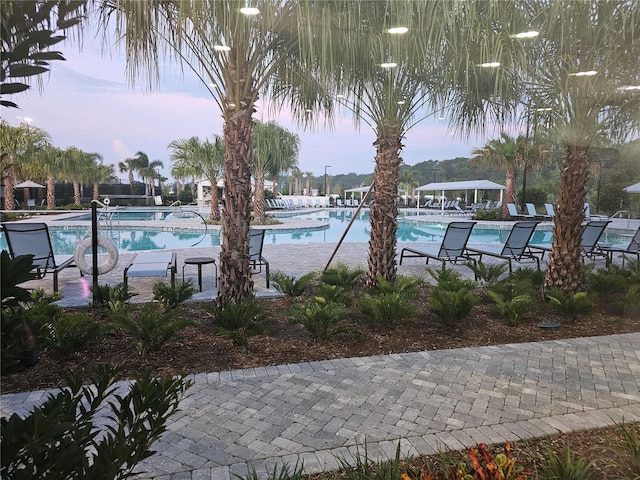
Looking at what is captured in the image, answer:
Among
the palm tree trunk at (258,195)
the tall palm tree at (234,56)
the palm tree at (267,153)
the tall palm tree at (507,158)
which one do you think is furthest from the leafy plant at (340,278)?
the tall palm tree at (507,158)

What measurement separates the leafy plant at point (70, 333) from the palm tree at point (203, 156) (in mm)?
16793

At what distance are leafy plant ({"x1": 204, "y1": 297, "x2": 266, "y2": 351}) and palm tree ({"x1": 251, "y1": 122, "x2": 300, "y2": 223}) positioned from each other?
15831 mm

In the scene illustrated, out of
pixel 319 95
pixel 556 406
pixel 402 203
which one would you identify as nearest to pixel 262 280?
pixel 319 95

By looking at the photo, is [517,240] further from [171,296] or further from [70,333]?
[70,333]

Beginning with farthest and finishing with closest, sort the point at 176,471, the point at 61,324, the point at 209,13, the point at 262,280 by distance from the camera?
the point at 262,280 → the point at 209,13 → the point at 61,324 → the point at 176,471

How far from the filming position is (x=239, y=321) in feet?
14.8

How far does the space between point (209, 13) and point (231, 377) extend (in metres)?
3.52

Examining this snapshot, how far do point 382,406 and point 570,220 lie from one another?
463cm

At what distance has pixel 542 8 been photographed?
5.11 metres

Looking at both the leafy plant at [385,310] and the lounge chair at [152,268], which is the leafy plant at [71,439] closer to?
the leafy plant at [385,310]

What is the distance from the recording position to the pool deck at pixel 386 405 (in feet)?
8.32

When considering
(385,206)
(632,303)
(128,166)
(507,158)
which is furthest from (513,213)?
(128,166)

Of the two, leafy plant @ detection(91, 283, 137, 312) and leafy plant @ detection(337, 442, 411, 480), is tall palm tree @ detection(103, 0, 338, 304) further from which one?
leafy plant @ detection(337, 442, 411, 480)

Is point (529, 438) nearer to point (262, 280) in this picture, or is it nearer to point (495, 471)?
point (495, 471)
